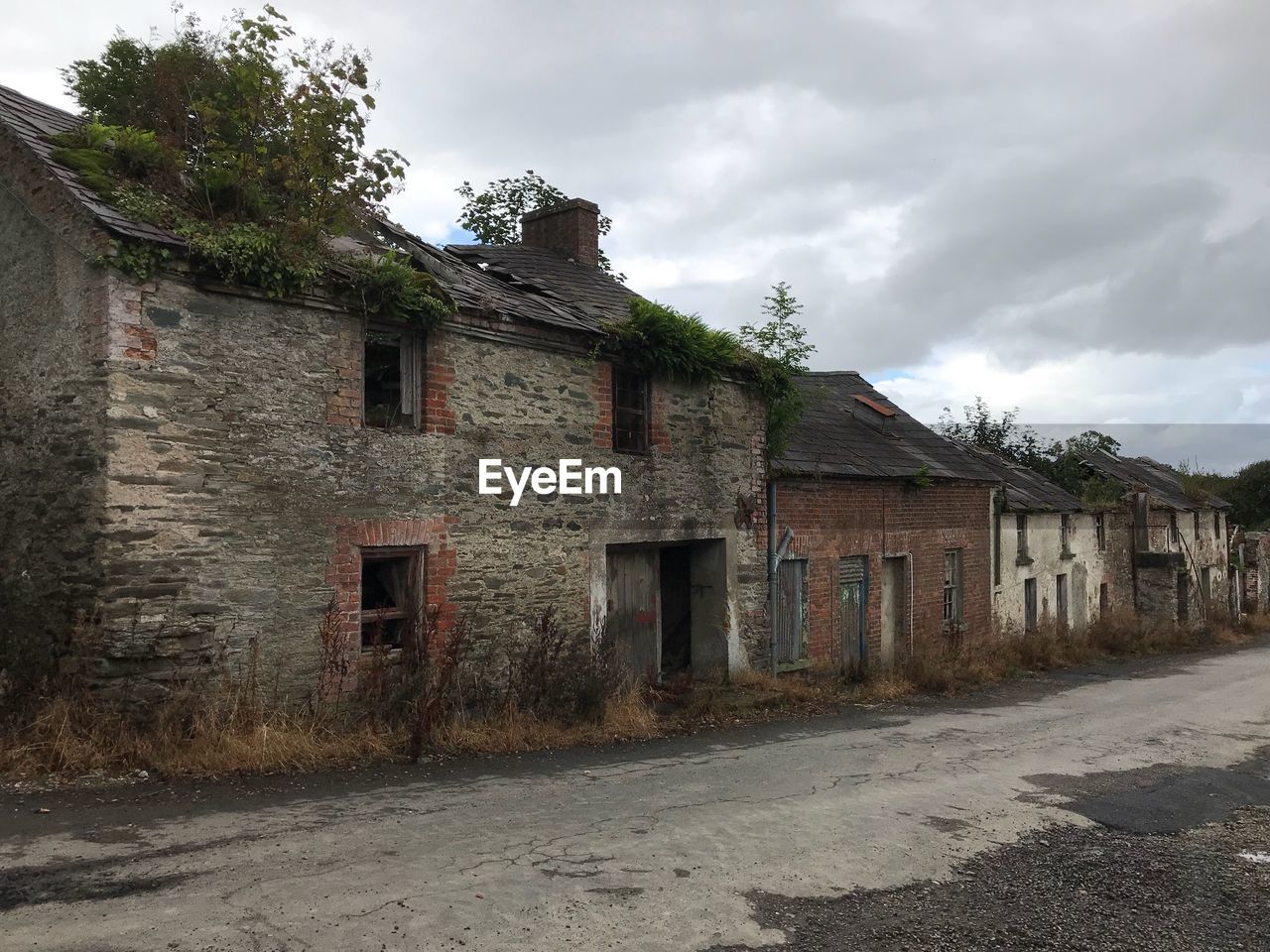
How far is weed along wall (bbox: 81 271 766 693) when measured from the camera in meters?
7.18

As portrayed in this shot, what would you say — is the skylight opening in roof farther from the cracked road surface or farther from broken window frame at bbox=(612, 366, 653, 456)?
the cracked road surface

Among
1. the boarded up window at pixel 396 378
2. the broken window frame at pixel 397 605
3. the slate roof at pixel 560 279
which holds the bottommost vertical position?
the broken window frame at pixel 397 605

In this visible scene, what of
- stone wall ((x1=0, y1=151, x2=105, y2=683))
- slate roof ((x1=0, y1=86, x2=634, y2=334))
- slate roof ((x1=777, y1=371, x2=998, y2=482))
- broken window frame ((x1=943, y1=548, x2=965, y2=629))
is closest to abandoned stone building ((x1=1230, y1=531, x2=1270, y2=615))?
slate roof ((x1=777, y1=371, x2=998, y2=482))

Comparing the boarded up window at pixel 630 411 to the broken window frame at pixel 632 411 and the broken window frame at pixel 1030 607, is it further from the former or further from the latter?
the broken window frame at pixel 1030 607

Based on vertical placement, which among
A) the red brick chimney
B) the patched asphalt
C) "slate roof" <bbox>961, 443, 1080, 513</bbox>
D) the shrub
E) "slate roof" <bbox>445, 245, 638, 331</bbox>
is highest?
the red brick chimney

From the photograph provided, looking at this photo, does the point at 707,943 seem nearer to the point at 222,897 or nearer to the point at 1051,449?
the point at 222,897

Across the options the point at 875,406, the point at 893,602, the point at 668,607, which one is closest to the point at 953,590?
the point at 893,602

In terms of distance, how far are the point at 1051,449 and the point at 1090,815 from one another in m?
22.3

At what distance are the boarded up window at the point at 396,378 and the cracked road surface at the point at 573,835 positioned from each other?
11.4 feet

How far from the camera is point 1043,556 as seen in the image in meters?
20.8

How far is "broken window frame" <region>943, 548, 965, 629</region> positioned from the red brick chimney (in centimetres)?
875

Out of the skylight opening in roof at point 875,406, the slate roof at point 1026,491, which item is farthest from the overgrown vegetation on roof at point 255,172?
the slate roof at point 1026,491

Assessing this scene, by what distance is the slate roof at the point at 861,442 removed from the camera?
564 inches

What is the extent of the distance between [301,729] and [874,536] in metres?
10.2
